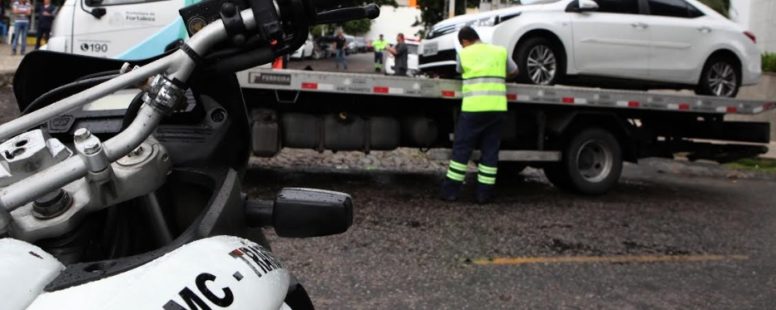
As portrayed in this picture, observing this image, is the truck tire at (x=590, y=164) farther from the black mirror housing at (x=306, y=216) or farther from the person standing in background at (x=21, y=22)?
the person standing in background at (x=21, y=22)

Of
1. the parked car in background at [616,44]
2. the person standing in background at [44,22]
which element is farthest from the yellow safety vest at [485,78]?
the person standing in background at [44,22]

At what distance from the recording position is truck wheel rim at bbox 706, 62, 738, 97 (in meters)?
9.92

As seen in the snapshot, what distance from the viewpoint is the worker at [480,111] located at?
298 inches

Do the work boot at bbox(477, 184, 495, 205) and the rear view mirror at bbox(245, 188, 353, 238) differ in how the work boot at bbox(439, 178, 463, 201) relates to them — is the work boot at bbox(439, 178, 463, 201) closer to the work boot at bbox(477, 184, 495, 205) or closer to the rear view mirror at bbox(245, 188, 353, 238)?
the work boot at bbox(477, 184, 495, 205)

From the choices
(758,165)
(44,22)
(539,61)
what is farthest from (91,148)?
(44,22)

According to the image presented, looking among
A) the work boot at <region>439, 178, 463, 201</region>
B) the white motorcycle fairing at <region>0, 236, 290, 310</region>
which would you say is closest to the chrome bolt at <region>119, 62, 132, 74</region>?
the white motorcycle fairing at <region>0, 236, 290, 310</region>

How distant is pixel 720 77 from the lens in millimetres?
9938

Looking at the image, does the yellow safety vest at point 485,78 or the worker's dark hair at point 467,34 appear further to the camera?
the worker's dark hair at point 467,34

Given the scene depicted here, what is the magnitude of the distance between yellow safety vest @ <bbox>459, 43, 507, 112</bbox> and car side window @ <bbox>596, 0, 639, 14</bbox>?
235cm

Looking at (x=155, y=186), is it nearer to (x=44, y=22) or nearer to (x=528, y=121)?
(x=528, y=121)

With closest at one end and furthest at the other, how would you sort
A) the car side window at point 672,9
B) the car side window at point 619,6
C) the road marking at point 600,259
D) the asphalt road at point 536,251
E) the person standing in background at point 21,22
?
1. the asphalt road at point 536,251
2. the road marking at point 600,259
3. the car side window at point 619,6
4. the car side window at point 672,9
5. the person standing in background at point 21,22

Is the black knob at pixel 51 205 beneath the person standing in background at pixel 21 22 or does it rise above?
above

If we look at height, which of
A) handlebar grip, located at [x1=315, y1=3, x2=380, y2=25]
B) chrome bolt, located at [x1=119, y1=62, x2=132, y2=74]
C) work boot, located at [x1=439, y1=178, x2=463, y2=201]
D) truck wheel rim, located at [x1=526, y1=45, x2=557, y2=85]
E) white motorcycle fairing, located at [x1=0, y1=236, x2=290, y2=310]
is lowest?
work boot, located at [x1=439, y1=178, x2=463, y2=201]

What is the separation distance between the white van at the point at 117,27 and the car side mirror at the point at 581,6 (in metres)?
4.53
